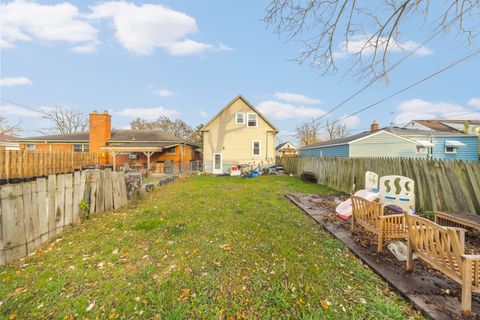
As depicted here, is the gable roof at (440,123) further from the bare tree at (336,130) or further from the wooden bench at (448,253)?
the wooden bench at (448,253)

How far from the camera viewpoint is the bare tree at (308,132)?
4835 centimetres

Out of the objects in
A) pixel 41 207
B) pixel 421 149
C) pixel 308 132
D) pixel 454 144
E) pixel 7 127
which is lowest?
pixel 41 207

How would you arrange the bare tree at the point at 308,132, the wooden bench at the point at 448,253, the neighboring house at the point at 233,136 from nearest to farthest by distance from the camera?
the wooden bench at the point at 448,253 < the neighboring house at the point at 233,136 < the bare tree at the point at 308,132

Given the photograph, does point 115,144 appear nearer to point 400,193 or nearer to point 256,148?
point 256,148

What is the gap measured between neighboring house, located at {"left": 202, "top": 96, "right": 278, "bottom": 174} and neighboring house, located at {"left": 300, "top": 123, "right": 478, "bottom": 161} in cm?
735

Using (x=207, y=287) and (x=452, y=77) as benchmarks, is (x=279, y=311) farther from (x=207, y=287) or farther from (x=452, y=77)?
(x=452, y=77)

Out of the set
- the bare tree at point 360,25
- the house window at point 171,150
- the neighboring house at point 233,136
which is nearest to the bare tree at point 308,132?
the neighboring house at point 233,136

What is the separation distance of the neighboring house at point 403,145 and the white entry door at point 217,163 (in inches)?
422

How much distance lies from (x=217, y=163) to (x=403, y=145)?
16335 millimetres

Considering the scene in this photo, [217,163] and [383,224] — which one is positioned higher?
[217,163]

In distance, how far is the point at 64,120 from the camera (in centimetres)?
3612

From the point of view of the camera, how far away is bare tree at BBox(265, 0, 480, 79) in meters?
3.46

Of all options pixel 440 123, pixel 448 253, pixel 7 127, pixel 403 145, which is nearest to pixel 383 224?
pixel 448 253

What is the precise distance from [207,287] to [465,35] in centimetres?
588
